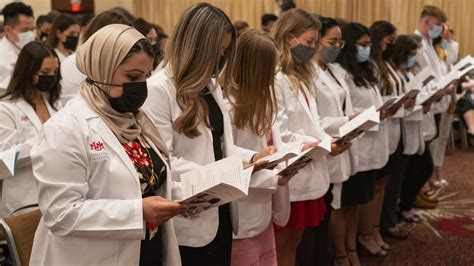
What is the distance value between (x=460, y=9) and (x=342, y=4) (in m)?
1.67

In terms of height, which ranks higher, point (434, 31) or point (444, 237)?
point (434, 31)

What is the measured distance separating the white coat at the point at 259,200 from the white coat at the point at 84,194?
781 millimetres

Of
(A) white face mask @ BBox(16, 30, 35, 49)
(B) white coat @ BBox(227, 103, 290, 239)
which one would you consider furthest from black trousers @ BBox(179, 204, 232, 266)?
(A) white face mask @ BBox(16, 30, 35, 49)

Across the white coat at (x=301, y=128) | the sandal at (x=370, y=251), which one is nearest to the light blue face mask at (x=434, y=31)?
the sandal at (x=370, y=251)

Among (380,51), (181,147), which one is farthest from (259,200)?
(380,51)

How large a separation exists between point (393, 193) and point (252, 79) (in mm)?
2725

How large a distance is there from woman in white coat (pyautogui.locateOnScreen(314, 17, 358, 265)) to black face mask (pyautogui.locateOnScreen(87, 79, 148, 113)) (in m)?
1.86

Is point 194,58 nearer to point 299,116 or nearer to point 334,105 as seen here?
point 299,116

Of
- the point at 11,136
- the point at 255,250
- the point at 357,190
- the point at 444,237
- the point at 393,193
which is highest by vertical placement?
the point at 11,136

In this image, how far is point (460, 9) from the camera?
29.5 feet

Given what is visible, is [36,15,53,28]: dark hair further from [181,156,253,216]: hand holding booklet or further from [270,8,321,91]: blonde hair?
[181,156,253,216]: hand holding booklet

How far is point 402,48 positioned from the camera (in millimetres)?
5098

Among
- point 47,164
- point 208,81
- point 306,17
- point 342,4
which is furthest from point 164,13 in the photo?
point 47,164

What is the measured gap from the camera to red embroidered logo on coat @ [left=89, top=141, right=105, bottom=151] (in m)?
2.00
